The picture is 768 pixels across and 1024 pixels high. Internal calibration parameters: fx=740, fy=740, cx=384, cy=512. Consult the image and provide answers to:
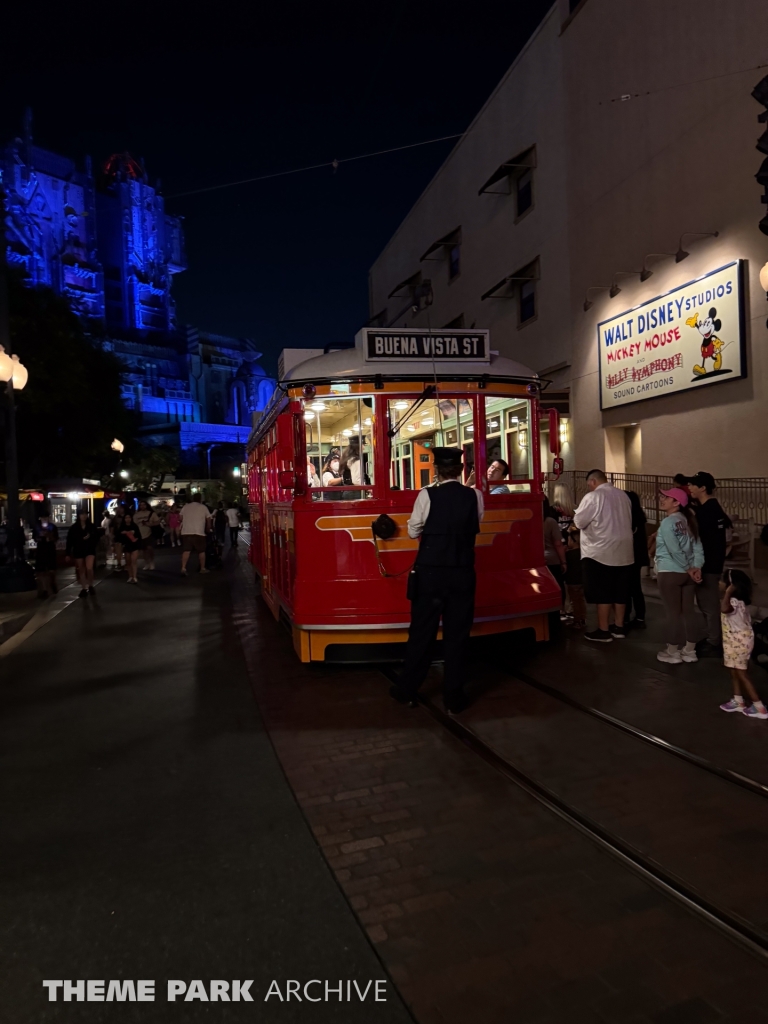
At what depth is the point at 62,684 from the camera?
7.31 m

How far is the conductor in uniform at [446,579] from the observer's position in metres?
5.76

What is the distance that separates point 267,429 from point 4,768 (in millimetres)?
6493

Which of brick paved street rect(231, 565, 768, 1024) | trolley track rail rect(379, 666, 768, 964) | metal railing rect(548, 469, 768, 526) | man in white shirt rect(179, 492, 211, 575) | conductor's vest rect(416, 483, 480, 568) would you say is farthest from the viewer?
man in white shirt rect(179, 492, 211, 575)

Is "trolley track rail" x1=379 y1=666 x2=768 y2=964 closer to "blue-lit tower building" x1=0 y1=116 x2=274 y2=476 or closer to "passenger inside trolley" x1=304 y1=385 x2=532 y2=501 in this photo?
"passenger inside trolley" x1=304 y1=385 x2=532 y2=501

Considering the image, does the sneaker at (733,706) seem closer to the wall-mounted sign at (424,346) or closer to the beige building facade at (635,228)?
the wall-mounted sign at (424,346)

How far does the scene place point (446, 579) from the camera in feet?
18.9

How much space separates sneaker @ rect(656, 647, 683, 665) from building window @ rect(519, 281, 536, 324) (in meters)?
16.8

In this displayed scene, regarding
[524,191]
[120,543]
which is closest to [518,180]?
[524,191]

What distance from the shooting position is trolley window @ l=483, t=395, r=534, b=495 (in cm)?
733

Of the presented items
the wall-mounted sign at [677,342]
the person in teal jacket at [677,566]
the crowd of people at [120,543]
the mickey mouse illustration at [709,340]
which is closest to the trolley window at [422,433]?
the person in teal jacket at [677,566]

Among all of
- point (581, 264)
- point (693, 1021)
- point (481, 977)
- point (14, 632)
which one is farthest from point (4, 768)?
point (581, 264)

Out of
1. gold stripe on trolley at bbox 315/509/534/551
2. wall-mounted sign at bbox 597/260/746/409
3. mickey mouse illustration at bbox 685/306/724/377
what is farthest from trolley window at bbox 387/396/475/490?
mickey mouse illustration at bbox 685/306/724/377

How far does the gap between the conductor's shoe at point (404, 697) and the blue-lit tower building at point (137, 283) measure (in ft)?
295

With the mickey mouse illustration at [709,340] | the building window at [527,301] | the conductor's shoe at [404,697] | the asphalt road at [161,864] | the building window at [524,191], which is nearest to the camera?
the asphalt road at [161,864]
